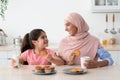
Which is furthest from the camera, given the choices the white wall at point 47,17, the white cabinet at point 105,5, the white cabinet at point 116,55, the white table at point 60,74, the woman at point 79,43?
the white wall at point 47,17

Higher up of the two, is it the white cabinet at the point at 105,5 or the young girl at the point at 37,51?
the white cabinet at the point at 105,5

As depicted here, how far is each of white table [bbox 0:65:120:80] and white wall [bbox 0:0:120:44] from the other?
1991 mm

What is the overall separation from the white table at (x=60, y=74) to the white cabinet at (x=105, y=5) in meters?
1.76

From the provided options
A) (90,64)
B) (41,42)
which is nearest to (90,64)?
(90,64)

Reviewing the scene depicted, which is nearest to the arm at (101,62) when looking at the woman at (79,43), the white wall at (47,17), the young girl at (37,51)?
the woman at (79,43)

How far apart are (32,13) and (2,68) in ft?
6.68

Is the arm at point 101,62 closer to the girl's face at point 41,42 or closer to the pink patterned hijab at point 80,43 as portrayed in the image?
the pink patterned hijab at point 80,43

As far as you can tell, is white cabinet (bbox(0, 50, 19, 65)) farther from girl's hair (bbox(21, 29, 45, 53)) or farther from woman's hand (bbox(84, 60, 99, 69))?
woman's hand (bbox(84, 60, 99, 69))

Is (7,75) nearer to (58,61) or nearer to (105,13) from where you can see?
(58,61)

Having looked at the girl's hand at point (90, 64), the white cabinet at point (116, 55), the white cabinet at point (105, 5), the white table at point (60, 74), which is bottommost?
the white cabinet at point (116, 55)

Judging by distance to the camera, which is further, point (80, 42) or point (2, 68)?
point (80, 42)

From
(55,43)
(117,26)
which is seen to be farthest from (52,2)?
(117,26)

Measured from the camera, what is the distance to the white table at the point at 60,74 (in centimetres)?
210

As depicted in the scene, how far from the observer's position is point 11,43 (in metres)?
4.50
